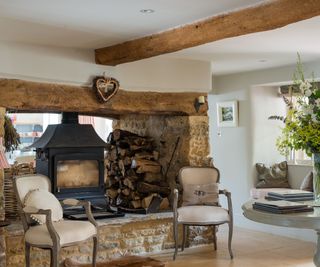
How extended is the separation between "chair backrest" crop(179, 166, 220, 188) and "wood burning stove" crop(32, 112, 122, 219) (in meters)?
0.95

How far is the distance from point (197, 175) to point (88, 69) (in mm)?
1718

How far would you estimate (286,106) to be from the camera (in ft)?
22.8

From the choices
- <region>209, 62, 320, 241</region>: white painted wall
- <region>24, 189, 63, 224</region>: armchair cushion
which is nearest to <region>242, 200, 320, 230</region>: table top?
<region>24, 189, 63, 224</region>: armchair cushion

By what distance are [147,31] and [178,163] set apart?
2.12 meters

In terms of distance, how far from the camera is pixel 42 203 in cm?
407

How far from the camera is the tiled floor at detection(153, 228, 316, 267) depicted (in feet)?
15.8

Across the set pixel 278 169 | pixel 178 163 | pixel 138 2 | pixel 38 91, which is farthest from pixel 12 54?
pixel 278 169

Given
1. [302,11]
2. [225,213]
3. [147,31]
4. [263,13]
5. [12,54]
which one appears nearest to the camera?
[302,11]

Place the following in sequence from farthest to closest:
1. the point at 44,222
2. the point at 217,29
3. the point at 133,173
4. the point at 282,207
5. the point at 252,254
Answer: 1. the point at 133,173
2. the point at 252,254
3. the point at 44,222
4. the point at 217,29
5. the point at 282,207

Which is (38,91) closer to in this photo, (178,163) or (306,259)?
(178,163)

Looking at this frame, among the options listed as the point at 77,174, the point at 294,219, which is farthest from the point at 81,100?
the point at 294,219

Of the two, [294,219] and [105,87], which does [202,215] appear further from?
→ [294,219]

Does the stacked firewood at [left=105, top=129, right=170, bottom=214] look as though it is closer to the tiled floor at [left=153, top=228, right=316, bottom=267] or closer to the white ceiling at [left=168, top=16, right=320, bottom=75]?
the tiled floor at [left=153, top=228, right=316, bottom=267]

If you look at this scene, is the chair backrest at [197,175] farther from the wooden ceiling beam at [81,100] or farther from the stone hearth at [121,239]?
the wooden ceiling beam at [81,100]
